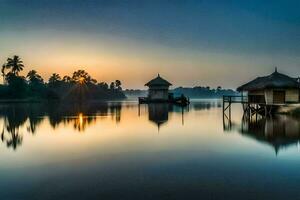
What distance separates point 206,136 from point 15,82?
256 ft

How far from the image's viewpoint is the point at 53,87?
111 meters

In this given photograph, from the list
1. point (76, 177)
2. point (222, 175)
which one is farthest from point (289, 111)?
point (76, 177)

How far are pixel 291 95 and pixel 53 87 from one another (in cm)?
9077

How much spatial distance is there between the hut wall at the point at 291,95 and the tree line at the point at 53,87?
73.4 meters

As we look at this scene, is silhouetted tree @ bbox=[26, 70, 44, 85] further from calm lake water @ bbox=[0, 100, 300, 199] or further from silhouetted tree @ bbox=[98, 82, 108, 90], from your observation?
calm lake water @ bbox=[0, 100, 300, 199]

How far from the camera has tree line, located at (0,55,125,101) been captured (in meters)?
89.1

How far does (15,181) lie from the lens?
403 inches

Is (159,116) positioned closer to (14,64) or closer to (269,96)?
(269,96)

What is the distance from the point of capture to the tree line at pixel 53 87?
89.1 m

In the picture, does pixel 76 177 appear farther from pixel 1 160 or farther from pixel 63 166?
pixel 1 160

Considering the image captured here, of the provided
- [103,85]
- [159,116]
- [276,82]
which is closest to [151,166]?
[159,116]

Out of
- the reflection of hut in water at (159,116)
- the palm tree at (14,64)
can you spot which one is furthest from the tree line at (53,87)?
the reflection of hut in water at (159,116)

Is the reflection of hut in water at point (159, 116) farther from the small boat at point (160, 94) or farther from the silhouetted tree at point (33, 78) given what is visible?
the silhouetted tree at point (33, 78)

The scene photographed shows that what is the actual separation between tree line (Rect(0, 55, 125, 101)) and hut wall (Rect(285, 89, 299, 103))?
73357mm
